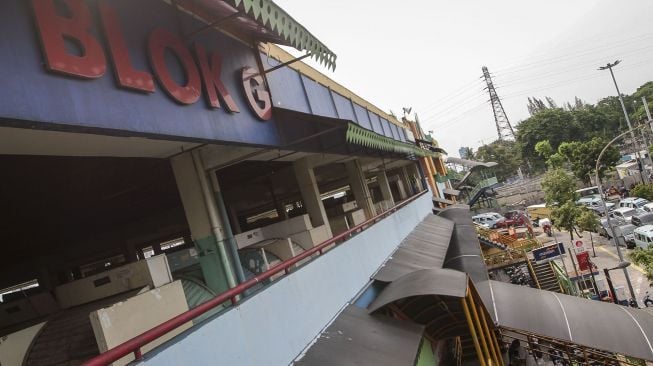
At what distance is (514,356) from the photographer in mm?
11578

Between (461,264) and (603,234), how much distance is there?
2861 cm

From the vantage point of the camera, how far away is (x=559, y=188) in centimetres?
4034

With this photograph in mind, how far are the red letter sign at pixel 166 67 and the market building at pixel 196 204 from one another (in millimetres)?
25

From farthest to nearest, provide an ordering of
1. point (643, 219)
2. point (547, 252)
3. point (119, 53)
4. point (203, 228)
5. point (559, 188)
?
point (559, 188) → point (643, 219) → point (547, 252) → point (203, 228) → point (119, 53)

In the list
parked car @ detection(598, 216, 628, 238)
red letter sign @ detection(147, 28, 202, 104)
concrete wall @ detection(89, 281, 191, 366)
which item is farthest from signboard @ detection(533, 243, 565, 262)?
red letter sign @ detection(147, 28, 202, 104)

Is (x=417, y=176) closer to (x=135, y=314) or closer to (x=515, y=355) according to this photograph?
(x=515, y=355)

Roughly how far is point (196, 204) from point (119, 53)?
11.3 ft

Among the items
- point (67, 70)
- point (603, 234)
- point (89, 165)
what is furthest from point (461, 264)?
point (603, 234)

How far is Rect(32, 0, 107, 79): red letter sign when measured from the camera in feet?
11.8

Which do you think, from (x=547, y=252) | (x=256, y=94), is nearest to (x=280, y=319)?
(x=256, y=94)

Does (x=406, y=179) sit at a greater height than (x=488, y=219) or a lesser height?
greater

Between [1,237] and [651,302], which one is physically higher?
[1,237]

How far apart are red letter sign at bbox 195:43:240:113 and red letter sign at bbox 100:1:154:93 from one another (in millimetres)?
1338

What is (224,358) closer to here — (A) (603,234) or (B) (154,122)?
(B) (154,122)
